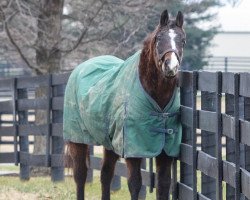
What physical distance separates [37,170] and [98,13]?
9.42 ft

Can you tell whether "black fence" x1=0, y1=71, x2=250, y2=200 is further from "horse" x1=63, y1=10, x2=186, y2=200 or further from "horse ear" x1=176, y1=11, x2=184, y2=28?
"horse ear" x1=176, y1=11, x2=184, y2=28

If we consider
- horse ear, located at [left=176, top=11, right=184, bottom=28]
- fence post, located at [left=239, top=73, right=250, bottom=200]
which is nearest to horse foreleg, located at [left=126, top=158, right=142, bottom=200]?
horse ear, located at [left=176, top=11, right=184, bottom=28]

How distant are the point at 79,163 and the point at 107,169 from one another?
33cm

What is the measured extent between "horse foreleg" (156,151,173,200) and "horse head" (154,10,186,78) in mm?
1027

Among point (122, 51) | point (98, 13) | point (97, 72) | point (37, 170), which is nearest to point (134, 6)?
point (98, 13)

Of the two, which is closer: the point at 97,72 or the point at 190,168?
the point at 190,168

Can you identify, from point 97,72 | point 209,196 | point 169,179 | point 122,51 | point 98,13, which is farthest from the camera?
point 122,51

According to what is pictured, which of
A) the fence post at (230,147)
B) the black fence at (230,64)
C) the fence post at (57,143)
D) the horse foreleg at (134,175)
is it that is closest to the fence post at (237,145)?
the fence post at (230,147)

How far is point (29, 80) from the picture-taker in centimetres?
1226

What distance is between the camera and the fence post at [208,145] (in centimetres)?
718

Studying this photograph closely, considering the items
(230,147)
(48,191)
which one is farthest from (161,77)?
(48,191)

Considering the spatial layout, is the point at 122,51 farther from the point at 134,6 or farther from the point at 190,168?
the point at 190,168

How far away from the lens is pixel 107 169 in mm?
9086

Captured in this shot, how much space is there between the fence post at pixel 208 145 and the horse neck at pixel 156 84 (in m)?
0.33
